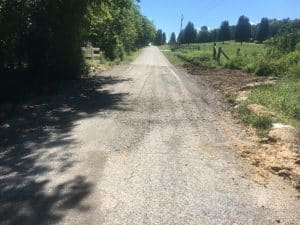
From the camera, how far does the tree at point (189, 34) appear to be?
14912 centimetres

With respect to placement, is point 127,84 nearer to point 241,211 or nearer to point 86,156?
point 86,156

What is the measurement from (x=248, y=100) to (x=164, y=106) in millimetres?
2520

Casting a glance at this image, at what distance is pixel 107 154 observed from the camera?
748 cm

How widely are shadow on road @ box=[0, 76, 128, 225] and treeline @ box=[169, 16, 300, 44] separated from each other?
90.0 metres

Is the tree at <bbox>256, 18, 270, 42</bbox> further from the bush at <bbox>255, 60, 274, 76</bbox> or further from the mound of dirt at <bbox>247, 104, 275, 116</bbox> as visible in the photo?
the mound of dirt at <bbox>247, 104, 275, 116</bbox>

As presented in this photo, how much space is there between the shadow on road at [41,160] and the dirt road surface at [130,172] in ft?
0.05

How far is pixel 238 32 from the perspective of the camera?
121562mm

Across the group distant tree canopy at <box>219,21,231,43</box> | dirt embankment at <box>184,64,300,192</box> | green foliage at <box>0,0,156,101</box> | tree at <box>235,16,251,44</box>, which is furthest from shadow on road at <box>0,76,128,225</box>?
distant tree canopy at <box>219,21,231,43</box>

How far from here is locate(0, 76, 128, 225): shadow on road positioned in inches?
204

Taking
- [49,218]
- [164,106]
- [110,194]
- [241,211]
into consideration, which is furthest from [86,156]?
[164,106]

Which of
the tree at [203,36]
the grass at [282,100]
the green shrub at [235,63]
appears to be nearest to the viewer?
the grass at [282,100]

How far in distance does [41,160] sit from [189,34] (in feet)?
479

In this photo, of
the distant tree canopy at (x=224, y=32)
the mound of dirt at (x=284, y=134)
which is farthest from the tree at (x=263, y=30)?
the mound of dirt at (x=284, y=134)

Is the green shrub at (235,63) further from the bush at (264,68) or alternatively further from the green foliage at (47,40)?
the green foliage at (47,40)
